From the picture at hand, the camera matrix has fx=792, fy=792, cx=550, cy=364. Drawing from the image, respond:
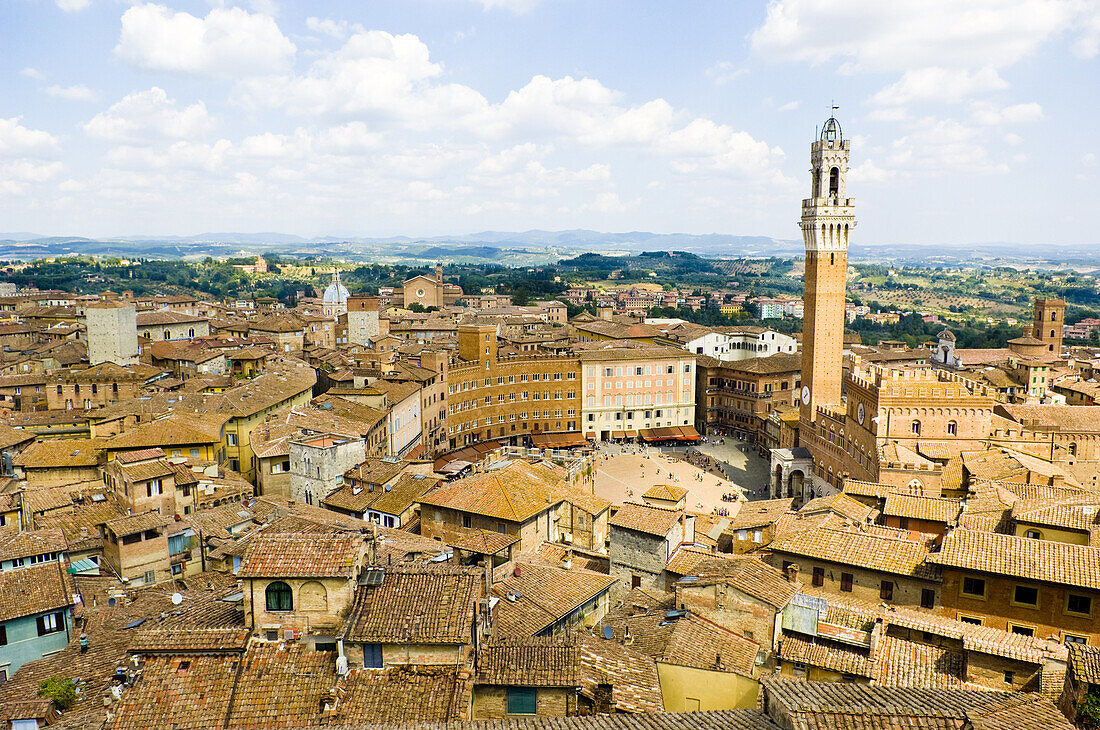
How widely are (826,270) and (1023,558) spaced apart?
136 ft

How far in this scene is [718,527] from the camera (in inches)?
1291

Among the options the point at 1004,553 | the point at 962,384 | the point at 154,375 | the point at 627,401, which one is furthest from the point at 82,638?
the point at 627,401

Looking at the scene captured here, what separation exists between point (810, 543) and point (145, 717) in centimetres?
1695

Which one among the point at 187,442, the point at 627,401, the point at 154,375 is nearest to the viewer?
the point at 187,442

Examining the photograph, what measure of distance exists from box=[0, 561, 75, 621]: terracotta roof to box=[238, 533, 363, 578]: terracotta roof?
27.6 ft

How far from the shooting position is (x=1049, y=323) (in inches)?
3438

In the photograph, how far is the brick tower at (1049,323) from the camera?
283 ft

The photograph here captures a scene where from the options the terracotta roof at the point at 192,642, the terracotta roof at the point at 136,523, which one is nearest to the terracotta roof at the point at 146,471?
the terracotta roof at the point at 136,523

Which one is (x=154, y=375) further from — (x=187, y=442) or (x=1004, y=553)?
(x=1004, y=553)

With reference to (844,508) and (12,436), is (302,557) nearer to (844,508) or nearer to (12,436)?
(844,508)

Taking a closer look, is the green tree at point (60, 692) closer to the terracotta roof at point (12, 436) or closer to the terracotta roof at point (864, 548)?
the terracotta roof at point (864, 548)

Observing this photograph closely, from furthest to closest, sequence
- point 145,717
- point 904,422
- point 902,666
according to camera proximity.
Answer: point 904,422, point 902,666, point 145,717

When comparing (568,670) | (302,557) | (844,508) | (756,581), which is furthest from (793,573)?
(302,557)

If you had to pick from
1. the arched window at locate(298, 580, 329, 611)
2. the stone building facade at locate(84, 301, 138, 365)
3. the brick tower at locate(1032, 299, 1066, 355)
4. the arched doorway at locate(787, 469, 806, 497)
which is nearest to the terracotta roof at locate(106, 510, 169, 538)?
the arched window at locate(298, 580, 329, 611)
